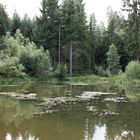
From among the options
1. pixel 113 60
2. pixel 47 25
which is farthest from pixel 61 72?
pixel 113 60

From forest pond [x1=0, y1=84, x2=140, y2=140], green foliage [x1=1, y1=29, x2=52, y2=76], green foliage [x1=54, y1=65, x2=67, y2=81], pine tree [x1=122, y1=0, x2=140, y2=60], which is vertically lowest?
forest pond [x1=0, y1=84, x2=140, y2=140]

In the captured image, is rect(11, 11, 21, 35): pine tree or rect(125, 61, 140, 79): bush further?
rect(11, 11, 21, 35): pine tree

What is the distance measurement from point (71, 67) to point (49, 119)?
29.4 m

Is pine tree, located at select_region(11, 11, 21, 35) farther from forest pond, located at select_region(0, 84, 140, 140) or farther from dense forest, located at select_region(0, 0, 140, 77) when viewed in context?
forest pond, located at select_region(0, 84, 140, 140)

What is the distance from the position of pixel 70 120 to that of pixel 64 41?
1253 inches

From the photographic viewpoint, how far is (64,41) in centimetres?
4516

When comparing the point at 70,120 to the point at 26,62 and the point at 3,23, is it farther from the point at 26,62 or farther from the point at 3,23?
the point at 3,23

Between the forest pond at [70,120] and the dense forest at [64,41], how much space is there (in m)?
17.1

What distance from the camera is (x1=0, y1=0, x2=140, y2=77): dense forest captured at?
121 ft

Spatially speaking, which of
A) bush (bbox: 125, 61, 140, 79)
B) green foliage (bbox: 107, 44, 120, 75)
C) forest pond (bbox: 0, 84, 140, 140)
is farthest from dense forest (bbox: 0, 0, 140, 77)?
forest pond (bbox: 0, 84, 140, 140)

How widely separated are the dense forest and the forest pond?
1707cm

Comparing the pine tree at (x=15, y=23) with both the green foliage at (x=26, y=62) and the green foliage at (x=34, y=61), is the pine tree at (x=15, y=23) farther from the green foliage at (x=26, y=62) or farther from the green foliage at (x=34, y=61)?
the green foliage at (x=34, y=61)

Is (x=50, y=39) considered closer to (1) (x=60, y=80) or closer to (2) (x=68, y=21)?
(2) (x=68, y=21)

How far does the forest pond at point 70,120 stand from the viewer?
11281 mm
